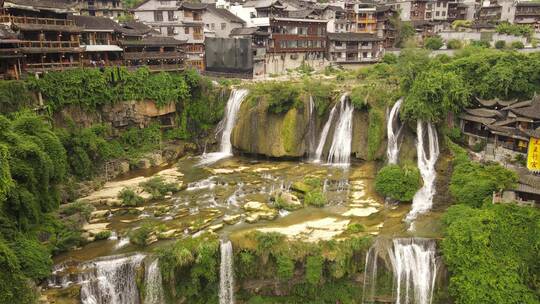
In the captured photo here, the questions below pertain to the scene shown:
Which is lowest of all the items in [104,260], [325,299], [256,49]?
[325,299]

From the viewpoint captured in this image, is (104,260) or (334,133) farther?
(334,133)

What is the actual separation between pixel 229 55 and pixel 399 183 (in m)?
31.4

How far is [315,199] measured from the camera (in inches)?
1212

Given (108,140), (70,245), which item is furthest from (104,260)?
(108,140)

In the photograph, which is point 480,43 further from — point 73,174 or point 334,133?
point 73,174

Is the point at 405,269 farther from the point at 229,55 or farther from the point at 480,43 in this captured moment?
the point at 480,43

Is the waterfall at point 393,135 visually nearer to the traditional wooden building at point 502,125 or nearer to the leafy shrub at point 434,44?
the traditional wooden building at point 502,125

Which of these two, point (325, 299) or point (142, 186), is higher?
point (142, 186)

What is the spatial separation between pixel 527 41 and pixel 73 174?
2061 inches

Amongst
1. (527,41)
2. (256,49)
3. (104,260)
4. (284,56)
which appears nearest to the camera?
(104,260)

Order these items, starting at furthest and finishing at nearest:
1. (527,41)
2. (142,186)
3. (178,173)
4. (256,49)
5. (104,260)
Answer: (256,49) → (527,41) → (178,173) → (142,186) → (104,260)

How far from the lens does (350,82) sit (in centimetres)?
4722

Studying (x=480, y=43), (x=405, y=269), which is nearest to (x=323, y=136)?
(x=405, y=269)

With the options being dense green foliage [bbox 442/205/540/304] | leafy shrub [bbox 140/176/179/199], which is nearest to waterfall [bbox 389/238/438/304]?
dense green foliage [bbox 442/205/540/304]
